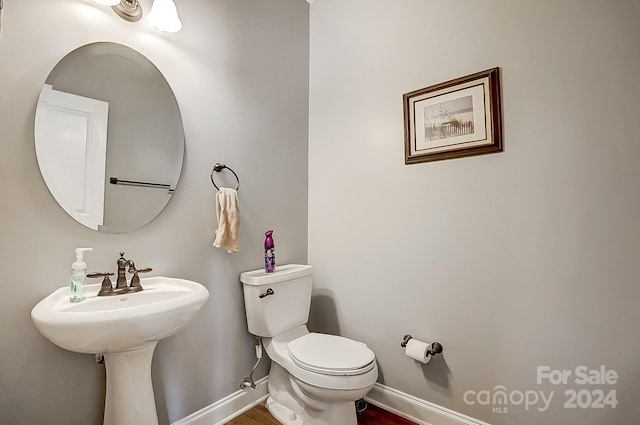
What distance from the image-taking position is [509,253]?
137cm

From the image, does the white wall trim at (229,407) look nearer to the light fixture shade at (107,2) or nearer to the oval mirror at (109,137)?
the oval mirror at (109,137)

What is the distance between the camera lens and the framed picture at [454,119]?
4.64 feet

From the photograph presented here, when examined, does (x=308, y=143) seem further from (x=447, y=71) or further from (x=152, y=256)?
(x=152, y=256)

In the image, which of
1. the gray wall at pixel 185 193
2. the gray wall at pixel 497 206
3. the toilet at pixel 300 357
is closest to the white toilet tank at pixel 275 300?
the toilet at pixel 300 357

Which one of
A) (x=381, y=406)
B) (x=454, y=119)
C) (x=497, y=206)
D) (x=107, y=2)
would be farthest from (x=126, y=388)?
(x=454, y=119)

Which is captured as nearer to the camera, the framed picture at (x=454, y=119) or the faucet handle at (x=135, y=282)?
the faucet handle at (x=135, y=282)

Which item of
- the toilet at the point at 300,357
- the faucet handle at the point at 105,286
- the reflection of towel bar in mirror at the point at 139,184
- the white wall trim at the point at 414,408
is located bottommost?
the white wall trim at the point at 414,408

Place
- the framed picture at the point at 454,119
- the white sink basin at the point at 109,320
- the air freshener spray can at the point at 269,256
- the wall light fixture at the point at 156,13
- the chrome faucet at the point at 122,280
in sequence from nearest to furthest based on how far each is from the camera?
the white sink basin at the point at 109,320
the chrome faucet at the point at 122,280
the wall light fixture at the point at 156,13
the framed picture at the point at 454,119
the air freshener spray can at the point at 269,256

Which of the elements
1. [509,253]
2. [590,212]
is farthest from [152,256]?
[590,212]

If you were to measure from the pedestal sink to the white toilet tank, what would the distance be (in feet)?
1.37

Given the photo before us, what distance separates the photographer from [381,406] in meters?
1.74

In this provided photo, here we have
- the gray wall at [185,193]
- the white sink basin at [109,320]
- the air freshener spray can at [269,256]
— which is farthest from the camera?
the air freshener spray can at [269,256]

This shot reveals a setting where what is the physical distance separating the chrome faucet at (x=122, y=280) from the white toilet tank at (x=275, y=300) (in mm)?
530

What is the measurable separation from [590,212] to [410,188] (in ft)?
2.50
